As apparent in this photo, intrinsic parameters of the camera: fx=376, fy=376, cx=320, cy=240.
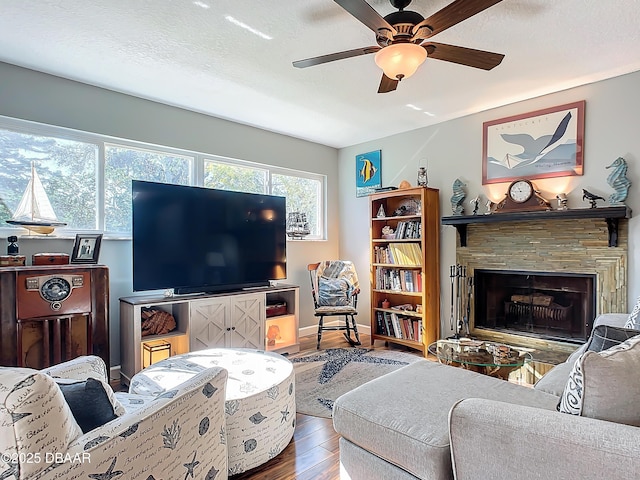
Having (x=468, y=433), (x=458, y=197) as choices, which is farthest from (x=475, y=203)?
(x=468, y=433)

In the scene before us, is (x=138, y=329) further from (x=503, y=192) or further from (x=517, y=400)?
(x=503, y=192)

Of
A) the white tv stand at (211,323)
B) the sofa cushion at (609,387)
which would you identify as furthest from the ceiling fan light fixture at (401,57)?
the white tv stand at (211,323)

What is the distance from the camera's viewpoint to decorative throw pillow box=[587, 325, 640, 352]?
1.65 m

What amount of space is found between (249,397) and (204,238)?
190cm

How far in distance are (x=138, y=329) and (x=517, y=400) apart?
8.70 ft

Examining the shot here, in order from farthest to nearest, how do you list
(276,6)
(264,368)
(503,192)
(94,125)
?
(503,192)
(94,125)
(264,368)
(276,6)

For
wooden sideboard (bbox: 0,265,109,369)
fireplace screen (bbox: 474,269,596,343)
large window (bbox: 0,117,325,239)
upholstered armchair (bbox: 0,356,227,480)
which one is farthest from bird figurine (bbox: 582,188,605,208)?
wooden sideboard (bbox: 0,265,109,369)

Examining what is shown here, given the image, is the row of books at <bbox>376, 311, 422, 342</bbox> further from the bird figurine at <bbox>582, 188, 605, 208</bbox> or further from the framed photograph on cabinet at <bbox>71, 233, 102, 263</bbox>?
the framed photograph on cabinet at <bbox>71, 233, 102, 263</bbox>

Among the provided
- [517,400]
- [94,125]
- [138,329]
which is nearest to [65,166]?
[94,125]

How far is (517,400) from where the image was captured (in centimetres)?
163

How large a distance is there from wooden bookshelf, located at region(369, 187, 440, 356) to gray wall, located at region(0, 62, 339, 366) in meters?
0.94

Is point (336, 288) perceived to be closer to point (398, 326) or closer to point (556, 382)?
point (398, 326)

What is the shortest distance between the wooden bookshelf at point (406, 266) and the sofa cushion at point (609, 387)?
2785mm

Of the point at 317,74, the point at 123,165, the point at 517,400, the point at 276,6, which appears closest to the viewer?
the point at 517,400
